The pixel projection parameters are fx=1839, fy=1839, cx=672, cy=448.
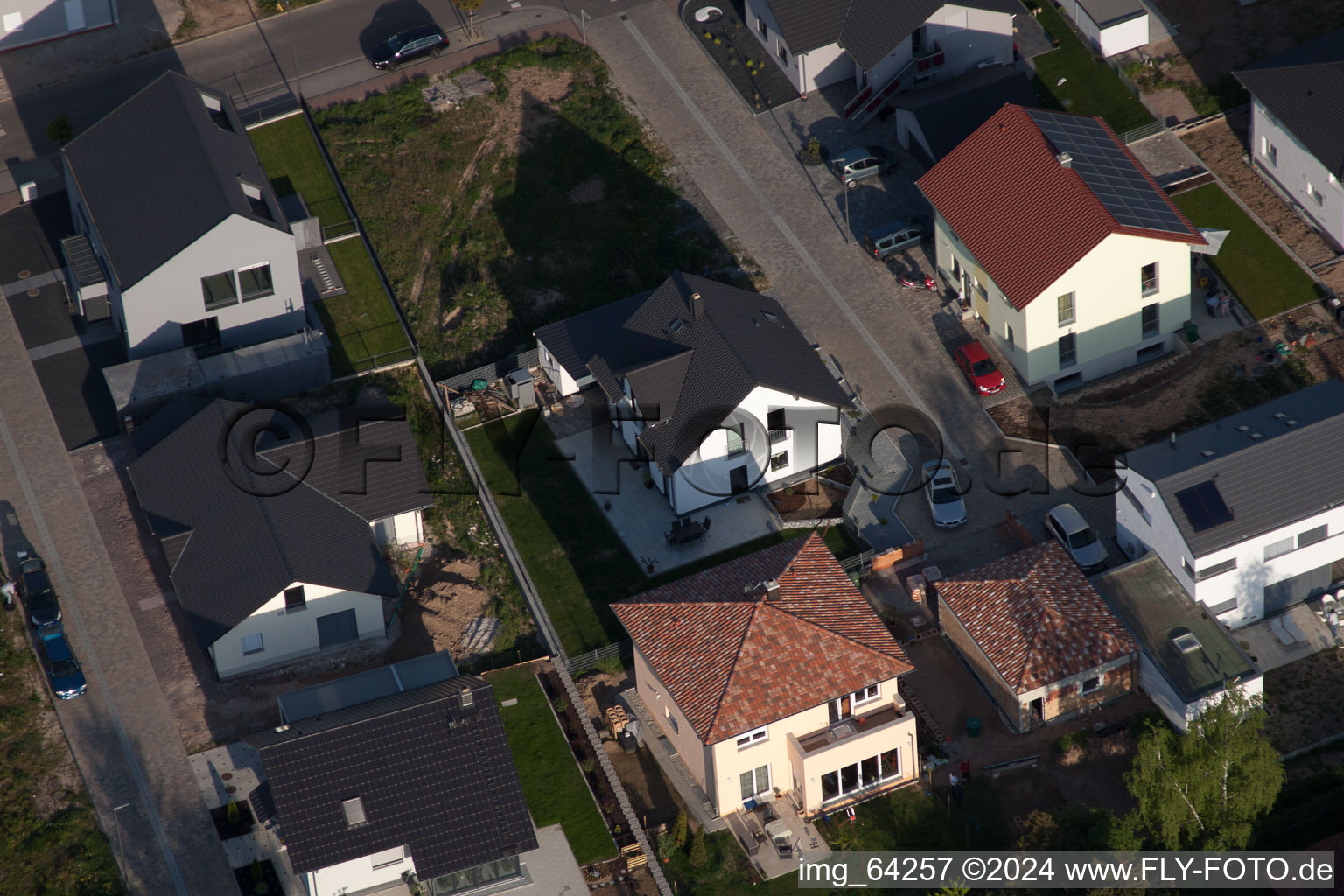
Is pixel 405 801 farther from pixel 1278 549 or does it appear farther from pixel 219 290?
pixel 1278 549

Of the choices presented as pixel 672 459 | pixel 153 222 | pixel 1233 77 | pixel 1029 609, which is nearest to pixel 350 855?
pixel 672 459

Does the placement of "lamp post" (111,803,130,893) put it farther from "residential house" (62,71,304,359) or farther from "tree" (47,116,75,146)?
"tree" (47,116,75,146)

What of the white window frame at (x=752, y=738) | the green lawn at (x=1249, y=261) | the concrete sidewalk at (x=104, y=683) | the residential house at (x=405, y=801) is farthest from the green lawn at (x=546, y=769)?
the green lawn at (x=1249, y=261)

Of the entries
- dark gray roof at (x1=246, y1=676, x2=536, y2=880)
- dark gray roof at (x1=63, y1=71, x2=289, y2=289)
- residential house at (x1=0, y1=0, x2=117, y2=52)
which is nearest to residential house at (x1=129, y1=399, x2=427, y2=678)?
dark gray roof at (x1=246, y1=676, x2=536, y2=880)

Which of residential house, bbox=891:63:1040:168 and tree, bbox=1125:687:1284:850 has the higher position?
residential house, bbox=891:63:1040:168

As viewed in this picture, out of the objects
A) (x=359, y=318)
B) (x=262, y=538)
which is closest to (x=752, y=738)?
(x=262, y=538)

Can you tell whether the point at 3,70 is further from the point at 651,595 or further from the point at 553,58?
the point at 651,595
